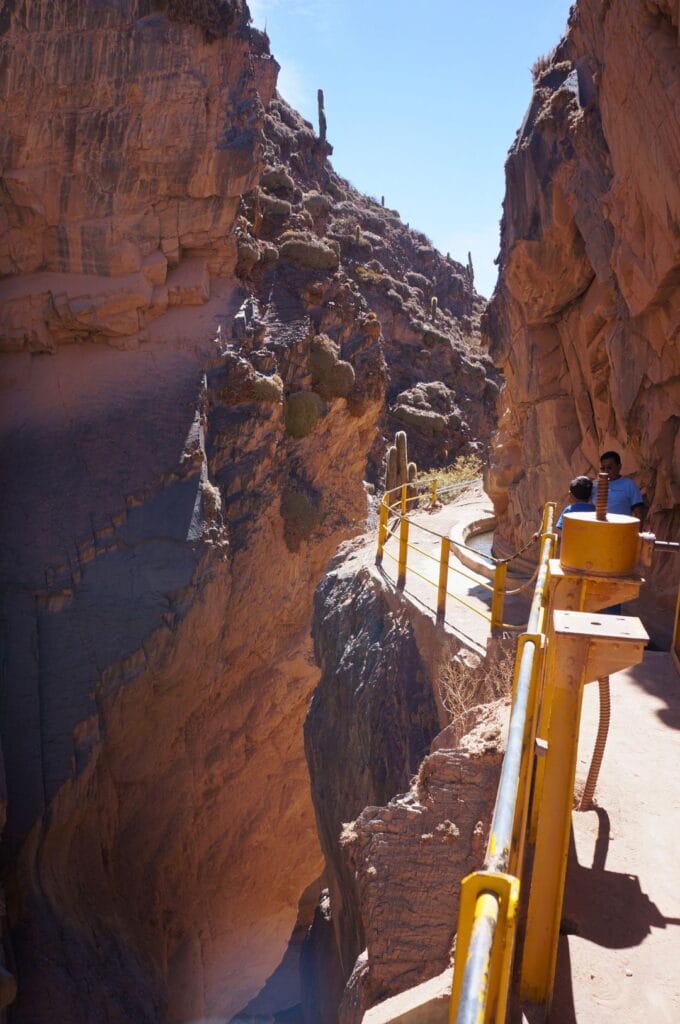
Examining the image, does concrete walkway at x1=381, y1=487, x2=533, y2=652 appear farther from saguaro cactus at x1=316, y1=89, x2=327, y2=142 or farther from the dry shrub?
saguaro cactus at x1=316, y1=89, x2=327, y2=142

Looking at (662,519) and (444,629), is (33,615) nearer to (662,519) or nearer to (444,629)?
(444,629)

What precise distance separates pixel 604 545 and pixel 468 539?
11721mm

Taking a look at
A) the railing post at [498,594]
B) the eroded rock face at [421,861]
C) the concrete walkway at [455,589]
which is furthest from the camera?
the concrete walkway at [455,589]

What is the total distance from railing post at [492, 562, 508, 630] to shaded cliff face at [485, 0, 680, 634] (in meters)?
1.98

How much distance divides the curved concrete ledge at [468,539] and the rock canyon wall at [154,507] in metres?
6.37

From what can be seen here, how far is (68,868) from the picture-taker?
46.0ft

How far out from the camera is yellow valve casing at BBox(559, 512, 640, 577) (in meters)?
3.60

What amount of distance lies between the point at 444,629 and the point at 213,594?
10740 mm

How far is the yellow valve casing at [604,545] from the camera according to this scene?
3.60m

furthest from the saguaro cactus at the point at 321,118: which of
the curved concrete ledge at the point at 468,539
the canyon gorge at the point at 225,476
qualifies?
the curved concrete ledge at the point at 468,539

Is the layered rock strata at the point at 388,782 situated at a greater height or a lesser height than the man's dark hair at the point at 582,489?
lesser

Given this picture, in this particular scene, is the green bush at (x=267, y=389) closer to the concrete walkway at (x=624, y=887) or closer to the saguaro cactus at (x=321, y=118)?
the concrete walkway at (x=624, y=887)

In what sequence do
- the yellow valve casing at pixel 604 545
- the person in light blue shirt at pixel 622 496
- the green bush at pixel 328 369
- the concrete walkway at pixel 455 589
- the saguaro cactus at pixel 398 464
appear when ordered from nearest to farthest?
the yellow valve casing at pixel 604 545
the person in light blue shirt at pixel 622 496
the concrete walkway at pixel 455 589
the saguaro cactus at pixel 398 464
the green bush at pixel 328 369

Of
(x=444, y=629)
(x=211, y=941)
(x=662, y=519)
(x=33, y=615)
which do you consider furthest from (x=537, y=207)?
(x=211, y=941)
